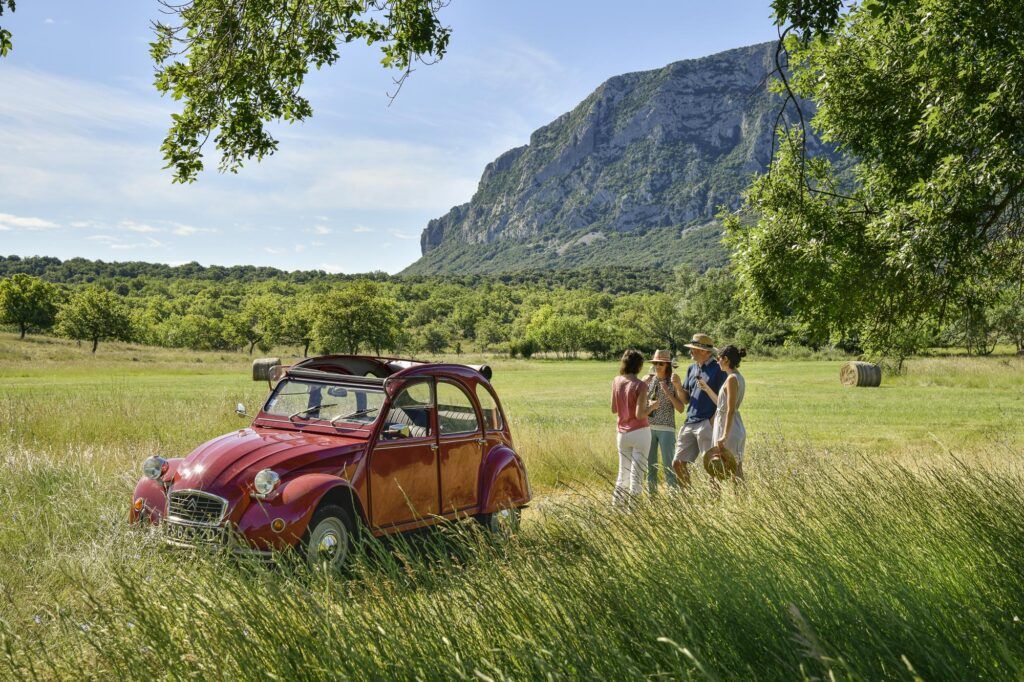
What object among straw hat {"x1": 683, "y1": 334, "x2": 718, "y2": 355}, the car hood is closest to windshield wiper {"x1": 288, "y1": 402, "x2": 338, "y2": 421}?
the car hood

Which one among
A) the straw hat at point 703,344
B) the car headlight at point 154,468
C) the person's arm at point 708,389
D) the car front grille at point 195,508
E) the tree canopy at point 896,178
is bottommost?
the car front grille at point 195,508

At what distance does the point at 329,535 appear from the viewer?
21.0 ft

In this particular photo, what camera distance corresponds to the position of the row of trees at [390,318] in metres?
91.7

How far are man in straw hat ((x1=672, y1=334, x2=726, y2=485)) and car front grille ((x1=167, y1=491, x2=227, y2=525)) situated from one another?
510 cm

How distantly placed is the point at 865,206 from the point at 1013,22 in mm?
3743

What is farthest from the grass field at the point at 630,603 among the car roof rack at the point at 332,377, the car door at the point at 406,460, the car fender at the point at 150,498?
the car roof rack at the point at 332,377

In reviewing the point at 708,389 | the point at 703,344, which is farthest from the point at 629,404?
the point at 703,344

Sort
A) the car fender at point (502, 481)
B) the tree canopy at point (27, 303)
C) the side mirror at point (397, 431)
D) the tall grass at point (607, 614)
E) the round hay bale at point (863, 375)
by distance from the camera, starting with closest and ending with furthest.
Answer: the tall grass at point (607, 614) → the side mirror at point (397, 431) → the car fender at point (502, 481) → the round hay bale at point (863, 375) → the tree canopy at point (27, 303)

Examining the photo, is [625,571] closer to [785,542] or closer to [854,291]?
[785,542]

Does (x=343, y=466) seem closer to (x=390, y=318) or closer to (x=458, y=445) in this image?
(x=458, y=445)

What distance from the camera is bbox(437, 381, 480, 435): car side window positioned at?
26.1 ft

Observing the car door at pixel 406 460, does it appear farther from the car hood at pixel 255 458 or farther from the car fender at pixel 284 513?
the car fender at pixel 284 513

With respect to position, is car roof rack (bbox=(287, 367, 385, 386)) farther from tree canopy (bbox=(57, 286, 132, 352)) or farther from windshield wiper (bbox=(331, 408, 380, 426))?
tree canopy (bbox=(57, 286, 132, 352))

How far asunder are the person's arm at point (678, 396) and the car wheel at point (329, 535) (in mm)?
4542
